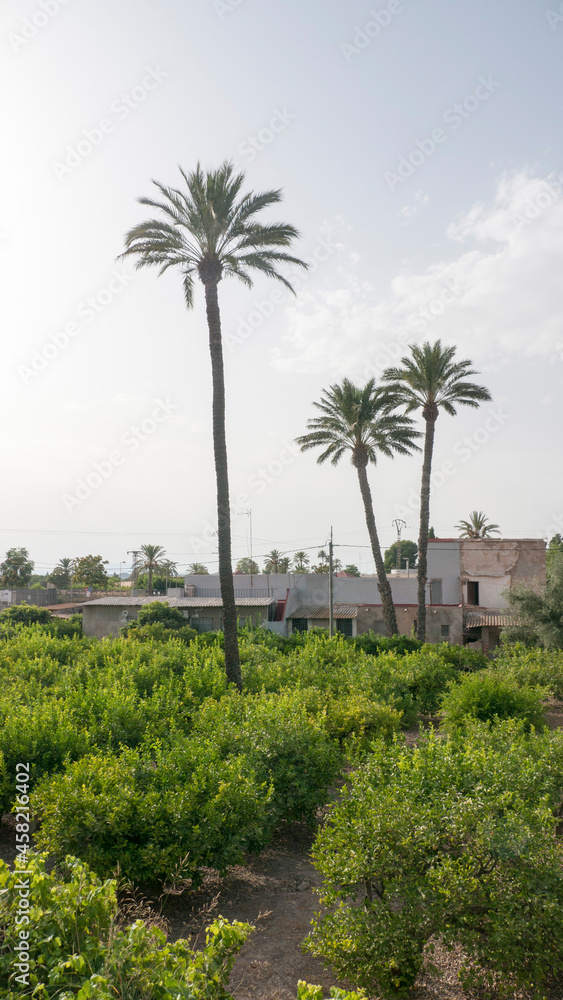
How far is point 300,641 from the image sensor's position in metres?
24.9

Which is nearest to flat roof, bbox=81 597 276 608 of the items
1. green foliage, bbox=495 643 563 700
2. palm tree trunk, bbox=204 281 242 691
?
green foliage, bbox=495 643 563 700

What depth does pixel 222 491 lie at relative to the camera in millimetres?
15156

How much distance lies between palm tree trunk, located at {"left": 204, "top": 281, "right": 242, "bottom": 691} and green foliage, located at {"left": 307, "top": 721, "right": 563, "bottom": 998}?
9.03 metres

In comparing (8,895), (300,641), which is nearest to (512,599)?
(300,641)

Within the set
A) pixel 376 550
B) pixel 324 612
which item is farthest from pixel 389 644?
pixel 324 612

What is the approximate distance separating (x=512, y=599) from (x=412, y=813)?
75.2 feet

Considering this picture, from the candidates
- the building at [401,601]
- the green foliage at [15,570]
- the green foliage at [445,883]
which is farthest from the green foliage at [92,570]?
the green foliage at [445,883]

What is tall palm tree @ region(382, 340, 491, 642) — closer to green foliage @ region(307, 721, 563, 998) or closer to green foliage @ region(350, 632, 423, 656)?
green foliage @ region(350, 632, 423, 656)

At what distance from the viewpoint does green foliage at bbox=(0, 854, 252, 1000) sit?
3180 mm

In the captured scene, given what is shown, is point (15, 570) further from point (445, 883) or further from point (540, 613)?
point (445, 883)

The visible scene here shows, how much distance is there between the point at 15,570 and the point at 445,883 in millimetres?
65133

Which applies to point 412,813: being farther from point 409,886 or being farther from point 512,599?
point 512,599

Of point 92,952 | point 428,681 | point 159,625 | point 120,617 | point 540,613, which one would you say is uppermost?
point 92,952

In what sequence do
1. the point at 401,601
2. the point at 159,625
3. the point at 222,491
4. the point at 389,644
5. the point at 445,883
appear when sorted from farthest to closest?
1. the point at 401,601
2. the point at 159,625
3. the point at 389,644
4. the point at 222,491
5. the point at 445,883
